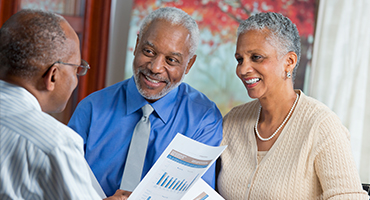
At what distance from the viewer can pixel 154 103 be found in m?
1.60

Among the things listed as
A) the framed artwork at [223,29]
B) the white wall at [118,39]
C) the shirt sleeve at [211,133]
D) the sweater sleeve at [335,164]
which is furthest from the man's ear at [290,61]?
the white wall at [118,39]

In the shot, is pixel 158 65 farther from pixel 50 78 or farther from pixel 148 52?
pixel 50 78

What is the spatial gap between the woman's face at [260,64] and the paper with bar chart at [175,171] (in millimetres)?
396

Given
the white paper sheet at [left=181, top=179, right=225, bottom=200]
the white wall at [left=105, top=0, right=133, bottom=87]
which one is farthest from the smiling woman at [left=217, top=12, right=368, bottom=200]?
the white wall at [left=105, top=0, right=133, bottom=87]

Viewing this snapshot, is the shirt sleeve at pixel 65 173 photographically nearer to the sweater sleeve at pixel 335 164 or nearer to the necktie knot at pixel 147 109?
the necktie knot at pixel 147 109

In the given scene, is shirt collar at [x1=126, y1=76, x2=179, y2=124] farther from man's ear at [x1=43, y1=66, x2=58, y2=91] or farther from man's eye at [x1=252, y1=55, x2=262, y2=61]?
man's ear at [x1=43, y1=66, x2=58, y2=91]

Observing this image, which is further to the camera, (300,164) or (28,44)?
(300,164)

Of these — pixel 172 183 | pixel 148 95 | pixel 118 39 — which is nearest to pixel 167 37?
pixel 148 95

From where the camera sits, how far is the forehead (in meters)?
1.55

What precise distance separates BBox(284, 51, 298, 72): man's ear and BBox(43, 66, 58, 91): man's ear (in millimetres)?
955

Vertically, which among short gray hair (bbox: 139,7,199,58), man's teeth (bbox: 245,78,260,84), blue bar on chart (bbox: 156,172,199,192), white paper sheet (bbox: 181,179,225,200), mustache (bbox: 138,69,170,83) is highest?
short gray hair (bbox: 139,7,199,58)

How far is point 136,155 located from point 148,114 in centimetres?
19

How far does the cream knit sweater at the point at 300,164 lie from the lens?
1.30m

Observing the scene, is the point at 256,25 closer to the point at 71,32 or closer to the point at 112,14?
the point at 71,32
